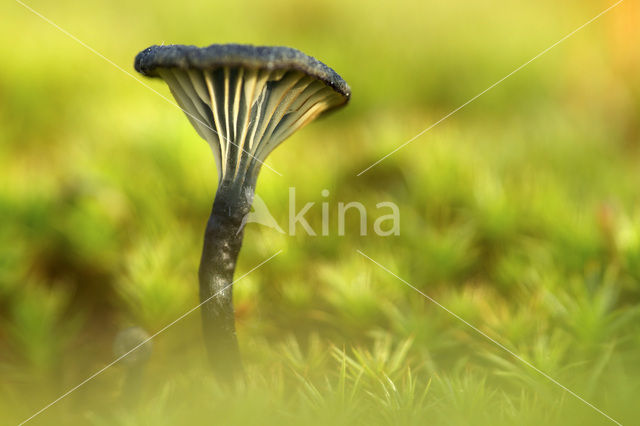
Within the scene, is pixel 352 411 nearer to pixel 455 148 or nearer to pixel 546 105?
pixel 455 148

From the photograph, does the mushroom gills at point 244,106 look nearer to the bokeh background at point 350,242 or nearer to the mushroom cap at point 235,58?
the mushroom cap at point 235,58

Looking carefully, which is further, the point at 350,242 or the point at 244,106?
the point at 350,242

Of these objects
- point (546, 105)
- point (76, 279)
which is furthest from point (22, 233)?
point (546, 105)

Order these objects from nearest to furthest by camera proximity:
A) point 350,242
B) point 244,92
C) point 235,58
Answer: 1. point 235,58
2. point 244,92
3. point 350,242

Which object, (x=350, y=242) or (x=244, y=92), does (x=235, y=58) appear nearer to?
(x=244, y=92)

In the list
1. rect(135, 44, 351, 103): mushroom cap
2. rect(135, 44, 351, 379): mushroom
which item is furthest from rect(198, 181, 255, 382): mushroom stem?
rect(135, 44, 351, 103): mushroom cap

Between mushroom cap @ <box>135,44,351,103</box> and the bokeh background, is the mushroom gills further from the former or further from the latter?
the bokeh background

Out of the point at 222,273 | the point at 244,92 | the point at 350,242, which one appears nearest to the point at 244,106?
the point at 244,92

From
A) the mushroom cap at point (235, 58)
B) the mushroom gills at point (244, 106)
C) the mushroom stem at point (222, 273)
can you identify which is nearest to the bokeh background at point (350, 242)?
the mushroom stem at point (222, 273)
